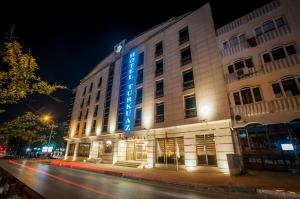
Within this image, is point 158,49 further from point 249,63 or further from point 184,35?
point 249,63

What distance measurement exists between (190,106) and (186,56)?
6.68 m

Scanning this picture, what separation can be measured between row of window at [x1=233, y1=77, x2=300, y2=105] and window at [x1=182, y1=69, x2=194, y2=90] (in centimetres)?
499

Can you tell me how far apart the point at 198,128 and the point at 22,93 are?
567 inches

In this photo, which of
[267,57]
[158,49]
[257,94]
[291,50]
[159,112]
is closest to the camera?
[291,50]

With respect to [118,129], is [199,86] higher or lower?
higher

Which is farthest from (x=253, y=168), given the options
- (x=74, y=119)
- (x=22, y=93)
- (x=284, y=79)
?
(x=74, y=119)

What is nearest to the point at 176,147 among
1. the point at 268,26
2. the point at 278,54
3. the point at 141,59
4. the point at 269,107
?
the point at 269,107

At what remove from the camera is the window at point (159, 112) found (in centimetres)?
2003

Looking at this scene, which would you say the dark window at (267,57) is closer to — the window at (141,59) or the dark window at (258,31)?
the dark window at (258,31)

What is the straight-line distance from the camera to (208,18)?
19.2 meters

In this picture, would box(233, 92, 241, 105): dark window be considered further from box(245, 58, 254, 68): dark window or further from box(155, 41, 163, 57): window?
box(155, 41, 163, 57): window

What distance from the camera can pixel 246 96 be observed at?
14.1m

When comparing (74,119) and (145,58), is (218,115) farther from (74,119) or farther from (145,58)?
(74,119)

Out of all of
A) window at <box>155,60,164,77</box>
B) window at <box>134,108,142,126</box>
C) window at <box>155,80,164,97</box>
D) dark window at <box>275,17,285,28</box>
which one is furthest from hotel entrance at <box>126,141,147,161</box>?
dark window at <box>275,17,285,28</box>
